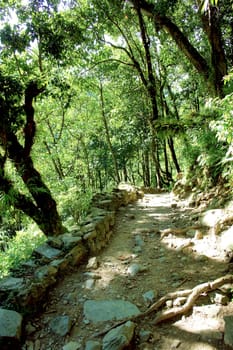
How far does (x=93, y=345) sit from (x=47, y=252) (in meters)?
1.56

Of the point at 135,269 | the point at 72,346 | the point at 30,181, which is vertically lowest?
the point at 72,346

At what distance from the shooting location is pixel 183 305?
7.95ft

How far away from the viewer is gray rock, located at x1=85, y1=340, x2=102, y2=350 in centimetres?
217

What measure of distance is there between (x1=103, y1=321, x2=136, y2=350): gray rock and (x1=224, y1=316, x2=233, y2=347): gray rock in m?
0.72

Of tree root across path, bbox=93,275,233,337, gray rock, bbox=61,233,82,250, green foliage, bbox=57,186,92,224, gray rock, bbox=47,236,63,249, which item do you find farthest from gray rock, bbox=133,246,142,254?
green foliage, bbox=57,186,92,224

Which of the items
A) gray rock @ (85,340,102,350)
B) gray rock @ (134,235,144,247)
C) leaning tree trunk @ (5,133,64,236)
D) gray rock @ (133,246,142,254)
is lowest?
gray rock @ (85,340,102,350)

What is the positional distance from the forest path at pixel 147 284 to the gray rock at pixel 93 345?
46 millimetres

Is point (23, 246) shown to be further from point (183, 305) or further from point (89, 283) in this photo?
point (183, 305)

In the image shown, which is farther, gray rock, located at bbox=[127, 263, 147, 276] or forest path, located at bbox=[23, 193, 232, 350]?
gray rock, located at bbox=[127, 263, 147, 276]

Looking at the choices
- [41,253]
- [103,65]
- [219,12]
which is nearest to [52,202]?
[41,253]

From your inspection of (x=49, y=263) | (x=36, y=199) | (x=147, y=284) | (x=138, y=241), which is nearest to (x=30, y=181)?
(x=36, y=199)

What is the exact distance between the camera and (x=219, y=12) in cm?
598

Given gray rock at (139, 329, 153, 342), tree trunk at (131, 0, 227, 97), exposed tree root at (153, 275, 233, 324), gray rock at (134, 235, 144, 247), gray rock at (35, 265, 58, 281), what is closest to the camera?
gray rock at (139, 329, 153, 342)

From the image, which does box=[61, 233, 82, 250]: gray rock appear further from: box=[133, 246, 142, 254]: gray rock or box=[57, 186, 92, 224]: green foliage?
box=[57, 186, 92, 224]: green foliage
